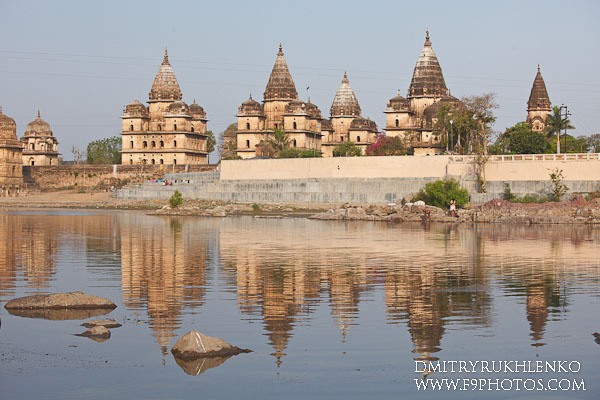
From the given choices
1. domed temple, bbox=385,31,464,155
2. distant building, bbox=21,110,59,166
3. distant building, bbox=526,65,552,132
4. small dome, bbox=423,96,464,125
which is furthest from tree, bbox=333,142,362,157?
distant building, bbox=21,110,59,166

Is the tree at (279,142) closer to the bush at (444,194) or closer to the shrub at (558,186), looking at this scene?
the bush at (444,194)

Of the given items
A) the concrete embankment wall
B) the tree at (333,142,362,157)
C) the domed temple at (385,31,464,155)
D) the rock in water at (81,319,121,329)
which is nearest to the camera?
the rock in water at (81,319,121,329)

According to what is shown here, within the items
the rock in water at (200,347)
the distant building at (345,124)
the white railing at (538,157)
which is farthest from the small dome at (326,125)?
the rock in water at (200,347)

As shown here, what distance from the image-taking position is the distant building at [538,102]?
90562 millimetres

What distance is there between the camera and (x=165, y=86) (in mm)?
91062

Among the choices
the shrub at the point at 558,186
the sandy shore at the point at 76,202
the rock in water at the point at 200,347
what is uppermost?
the shrub at the point at 558,186

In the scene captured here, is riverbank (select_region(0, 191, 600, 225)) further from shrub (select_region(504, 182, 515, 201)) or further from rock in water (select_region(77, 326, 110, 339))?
rock in water (select_region(77, 326, 110, 339))

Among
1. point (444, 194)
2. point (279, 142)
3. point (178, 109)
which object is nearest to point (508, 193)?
point (444, 194)

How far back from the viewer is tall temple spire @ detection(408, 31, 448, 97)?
8081 centimetres

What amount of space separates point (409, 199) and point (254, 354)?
143 ft

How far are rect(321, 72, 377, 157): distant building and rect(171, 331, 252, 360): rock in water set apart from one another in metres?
78.3

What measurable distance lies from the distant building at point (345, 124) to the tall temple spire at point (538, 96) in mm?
16677

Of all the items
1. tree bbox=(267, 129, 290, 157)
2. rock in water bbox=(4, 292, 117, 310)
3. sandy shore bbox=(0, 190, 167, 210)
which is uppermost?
tree bbox=(267, 129, 290, 157)

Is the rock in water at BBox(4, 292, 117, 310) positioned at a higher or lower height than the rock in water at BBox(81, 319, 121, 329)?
higher
